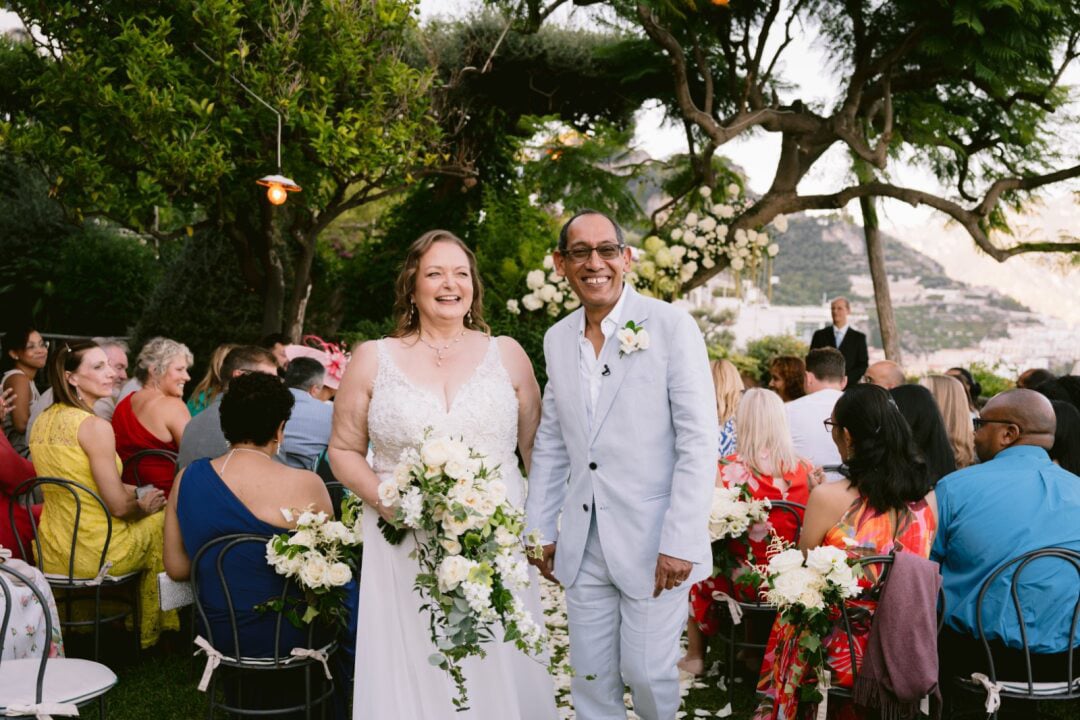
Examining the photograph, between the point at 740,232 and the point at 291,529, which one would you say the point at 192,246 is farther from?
the point at 291,529

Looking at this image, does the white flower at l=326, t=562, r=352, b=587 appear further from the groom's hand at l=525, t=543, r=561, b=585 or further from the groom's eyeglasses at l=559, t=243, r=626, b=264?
the groom's eyeglasses at l=559, t=243, r=626, b=264

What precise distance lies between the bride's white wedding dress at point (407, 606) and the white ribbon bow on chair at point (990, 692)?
5.51ft

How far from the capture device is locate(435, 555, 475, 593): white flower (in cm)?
248

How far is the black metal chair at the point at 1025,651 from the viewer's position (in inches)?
121

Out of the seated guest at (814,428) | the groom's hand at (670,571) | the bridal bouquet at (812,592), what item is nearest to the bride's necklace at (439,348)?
the groom's hand at (670,571)

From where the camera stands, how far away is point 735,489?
411cm

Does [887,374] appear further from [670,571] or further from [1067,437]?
[670,571]

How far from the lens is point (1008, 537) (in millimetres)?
3309

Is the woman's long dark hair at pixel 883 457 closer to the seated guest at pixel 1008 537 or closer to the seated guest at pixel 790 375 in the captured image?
the seated guest at pixel 1008 537

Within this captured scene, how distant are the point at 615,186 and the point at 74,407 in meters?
8.04

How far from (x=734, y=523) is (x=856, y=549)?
33.5 inches

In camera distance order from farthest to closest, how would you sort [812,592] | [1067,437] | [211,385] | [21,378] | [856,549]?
[21,378], [211,385], [1067,437], [856,549], [812,592]

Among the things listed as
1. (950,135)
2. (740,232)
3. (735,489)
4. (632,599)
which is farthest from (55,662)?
(950,135)

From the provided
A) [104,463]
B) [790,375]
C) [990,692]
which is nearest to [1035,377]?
[790,375]
